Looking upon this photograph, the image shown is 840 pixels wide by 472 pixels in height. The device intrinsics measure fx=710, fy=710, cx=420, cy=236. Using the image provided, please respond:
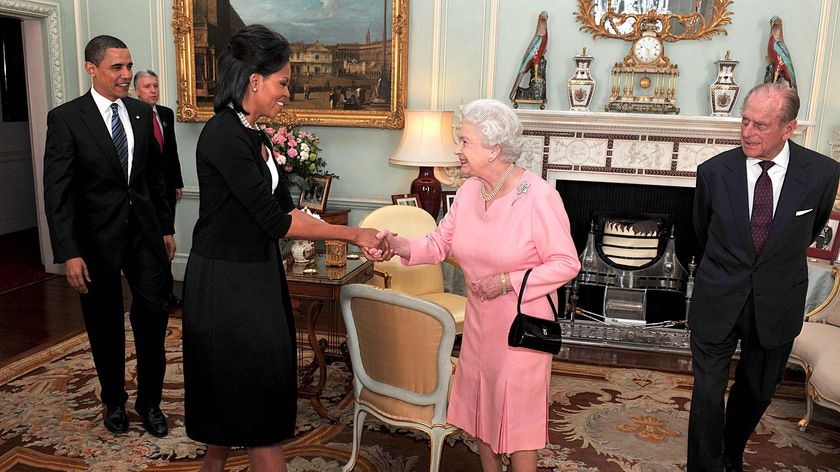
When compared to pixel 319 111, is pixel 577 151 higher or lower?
lower

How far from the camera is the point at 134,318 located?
11.5 ft

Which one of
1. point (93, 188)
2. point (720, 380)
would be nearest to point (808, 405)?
point (720, 380)

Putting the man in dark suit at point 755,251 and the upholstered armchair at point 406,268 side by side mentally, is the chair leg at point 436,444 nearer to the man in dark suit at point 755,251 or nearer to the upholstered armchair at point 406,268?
the man in dark suit at point 755,251

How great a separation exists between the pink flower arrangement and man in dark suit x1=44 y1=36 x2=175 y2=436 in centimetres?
199

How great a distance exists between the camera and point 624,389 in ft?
14.3

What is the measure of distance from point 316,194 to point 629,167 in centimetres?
249

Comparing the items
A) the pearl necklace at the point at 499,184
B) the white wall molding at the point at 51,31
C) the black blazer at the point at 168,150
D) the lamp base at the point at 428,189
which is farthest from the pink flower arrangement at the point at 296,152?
the pearl necklace at the point at 499,184

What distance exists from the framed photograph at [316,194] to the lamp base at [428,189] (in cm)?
76

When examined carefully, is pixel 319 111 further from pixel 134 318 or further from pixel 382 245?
pixel 382 245

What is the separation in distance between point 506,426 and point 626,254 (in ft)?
11.2

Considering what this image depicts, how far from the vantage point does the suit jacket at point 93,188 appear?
3.20 meters

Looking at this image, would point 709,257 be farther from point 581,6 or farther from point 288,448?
point 581,6

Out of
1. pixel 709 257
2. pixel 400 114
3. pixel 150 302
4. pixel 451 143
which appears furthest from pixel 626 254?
pixel 150 302

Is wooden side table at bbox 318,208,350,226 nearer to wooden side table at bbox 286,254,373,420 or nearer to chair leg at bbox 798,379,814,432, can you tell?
wooden side table at bbox 286,254,373,420
